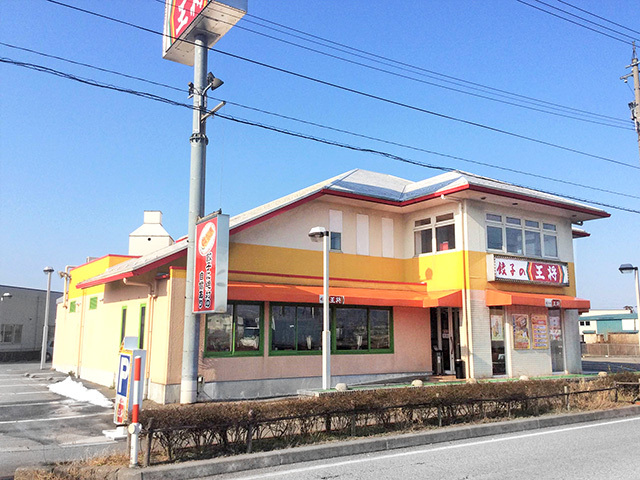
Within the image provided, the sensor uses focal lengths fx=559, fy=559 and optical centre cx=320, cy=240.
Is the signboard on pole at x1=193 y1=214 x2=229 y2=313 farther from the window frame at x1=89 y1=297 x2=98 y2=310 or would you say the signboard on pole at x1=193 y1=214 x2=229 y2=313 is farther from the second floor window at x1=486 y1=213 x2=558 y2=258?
the second floor window at x1=486 y1=213 x2=558 y2=258

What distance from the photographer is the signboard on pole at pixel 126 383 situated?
746 centimetres

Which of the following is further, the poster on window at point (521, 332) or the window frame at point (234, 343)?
the poster on window at point (521, 332)

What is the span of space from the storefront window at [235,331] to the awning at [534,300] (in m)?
8.09

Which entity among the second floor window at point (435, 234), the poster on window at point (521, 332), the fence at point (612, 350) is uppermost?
the second floor window at point (435, 234)

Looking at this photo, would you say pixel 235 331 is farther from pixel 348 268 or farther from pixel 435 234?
pixel 435 234

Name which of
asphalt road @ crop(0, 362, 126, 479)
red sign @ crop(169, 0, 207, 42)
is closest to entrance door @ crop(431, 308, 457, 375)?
asphalt road @ crop(0, 362, 126, 479)

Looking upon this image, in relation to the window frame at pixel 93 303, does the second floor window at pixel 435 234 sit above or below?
above

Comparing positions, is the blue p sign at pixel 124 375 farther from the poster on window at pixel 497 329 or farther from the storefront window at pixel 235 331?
the poster on window at pixel 497 329

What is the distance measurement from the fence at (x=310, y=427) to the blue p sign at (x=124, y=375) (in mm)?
720

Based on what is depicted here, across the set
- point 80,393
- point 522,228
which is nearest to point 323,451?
point 80,393

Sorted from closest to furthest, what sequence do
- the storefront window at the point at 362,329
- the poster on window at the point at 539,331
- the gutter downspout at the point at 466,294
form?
the storefront window at the point at 362,329 < the gutter downspout at the point at 466,294 < the poster on window at the point at 539,331

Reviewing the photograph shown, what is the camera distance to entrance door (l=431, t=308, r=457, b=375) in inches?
790

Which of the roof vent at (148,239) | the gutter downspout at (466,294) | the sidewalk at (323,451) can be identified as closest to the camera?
the sidewalk at (323,451)

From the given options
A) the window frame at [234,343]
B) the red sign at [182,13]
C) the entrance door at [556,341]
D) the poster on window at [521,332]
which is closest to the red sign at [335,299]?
the window frame at [234,343]
